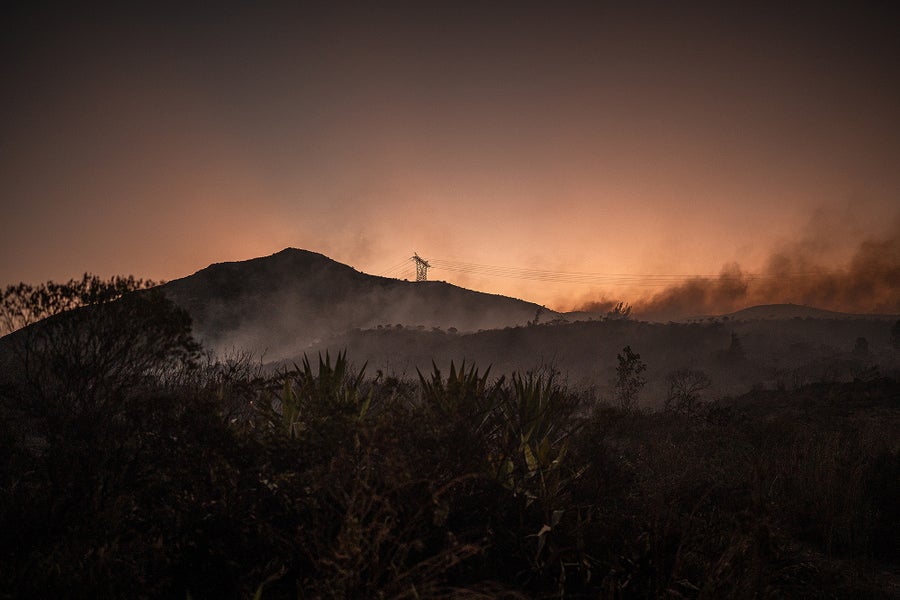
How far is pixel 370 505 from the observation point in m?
2.55

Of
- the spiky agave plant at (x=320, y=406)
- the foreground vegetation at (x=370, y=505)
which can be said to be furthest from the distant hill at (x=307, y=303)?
the spiky agave plant at (x=320, y=406)

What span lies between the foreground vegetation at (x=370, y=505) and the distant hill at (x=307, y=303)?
214 ft

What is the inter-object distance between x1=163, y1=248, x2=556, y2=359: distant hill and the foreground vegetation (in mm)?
65281

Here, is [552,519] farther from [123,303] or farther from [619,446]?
[619,446]

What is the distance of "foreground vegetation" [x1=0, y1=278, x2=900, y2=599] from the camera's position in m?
2.72

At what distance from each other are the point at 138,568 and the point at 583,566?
3.03 meters

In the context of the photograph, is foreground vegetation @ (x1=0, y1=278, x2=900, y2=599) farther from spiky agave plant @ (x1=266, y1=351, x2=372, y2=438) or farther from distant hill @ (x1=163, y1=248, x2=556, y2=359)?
distant hill @ (x1=163, y1=248, x2=556, y2=359)

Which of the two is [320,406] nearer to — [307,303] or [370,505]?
[370,505]

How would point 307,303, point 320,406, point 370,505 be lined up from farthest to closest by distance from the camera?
point 307,303 < point 320,406 < point 370,505

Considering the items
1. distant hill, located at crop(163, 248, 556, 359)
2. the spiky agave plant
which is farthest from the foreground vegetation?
distant hill, located at crop(163, 248, 556, 359)

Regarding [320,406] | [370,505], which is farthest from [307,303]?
[370,505]

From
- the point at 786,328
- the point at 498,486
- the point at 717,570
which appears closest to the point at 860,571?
the point at 717,570

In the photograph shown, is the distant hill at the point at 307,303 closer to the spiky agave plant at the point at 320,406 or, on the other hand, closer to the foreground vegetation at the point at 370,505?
the foreground vegetation at the point at 370,505

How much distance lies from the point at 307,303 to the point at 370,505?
80.8 metres
